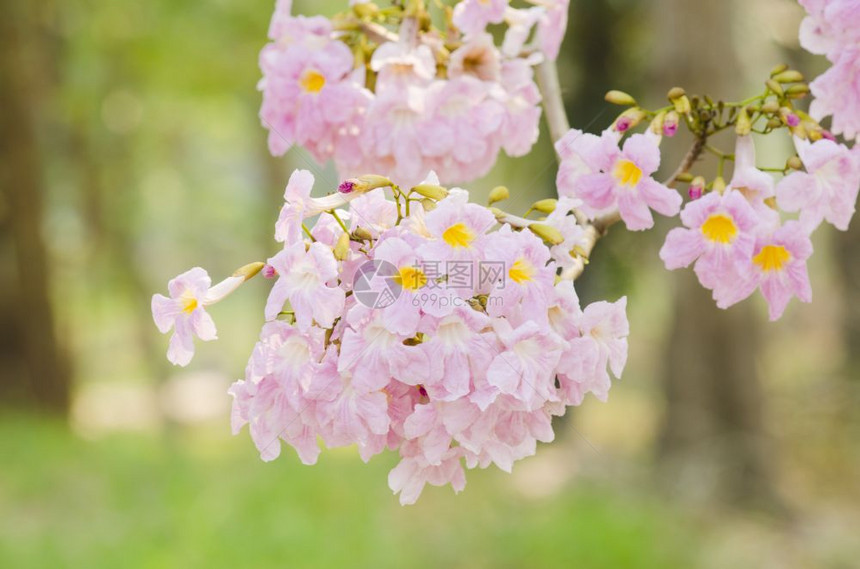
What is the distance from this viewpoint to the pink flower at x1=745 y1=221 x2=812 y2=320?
1114 mm

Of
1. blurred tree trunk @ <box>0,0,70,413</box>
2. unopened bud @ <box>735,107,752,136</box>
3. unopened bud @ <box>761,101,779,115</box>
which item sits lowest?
blurred tree trunk @ <box>0,0,70,413</box>

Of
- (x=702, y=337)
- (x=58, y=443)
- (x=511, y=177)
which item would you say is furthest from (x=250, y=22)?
(x=702, y=337)

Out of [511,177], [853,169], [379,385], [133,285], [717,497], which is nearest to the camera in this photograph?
[379,385]

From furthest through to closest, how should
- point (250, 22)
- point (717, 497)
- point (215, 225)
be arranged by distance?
1. point (215, 225)
2. point (250, 22)
3. point (717, 497)

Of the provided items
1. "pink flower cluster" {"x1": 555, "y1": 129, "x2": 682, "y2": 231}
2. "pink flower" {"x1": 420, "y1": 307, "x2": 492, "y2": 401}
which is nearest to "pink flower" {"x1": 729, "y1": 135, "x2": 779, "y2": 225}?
"pink flower cluster" {"x1": 555, "y1": 129, "x2": 682, "y2": 231}

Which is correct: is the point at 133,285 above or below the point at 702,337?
below

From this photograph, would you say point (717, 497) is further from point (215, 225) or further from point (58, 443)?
point (215, 225)

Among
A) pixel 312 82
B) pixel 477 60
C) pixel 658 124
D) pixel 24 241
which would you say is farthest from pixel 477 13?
pixel 24 241

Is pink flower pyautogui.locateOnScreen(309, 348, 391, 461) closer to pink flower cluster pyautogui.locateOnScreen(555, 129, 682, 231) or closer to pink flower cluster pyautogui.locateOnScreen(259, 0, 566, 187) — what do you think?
pink flower cluster pyautogui.locateOnScreen(555, 129, 682, 231)

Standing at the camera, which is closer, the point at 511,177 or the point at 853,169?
the point at 853,169

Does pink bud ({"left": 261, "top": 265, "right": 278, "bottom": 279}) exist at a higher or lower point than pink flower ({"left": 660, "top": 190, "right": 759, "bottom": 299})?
lower

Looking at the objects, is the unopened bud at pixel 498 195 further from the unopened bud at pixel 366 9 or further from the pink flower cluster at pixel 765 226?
the unopened bud at pixel 366 9

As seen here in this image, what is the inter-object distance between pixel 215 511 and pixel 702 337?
3.20 m

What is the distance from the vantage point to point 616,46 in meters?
6.39
